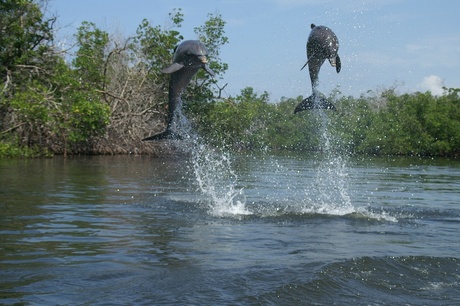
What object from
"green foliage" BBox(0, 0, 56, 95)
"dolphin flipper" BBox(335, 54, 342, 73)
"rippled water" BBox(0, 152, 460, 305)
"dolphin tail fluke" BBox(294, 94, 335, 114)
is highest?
"green foliage" BBox(0, 0, 56, 95)

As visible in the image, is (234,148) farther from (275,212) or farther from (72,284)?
(72,284)

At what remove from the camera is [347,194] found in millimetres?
15141

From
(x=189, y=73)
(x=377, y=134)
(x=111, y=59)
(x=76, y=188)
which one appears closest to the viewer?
(x=189, y=73)

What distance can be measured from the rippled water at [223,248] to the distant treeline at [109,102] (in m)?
4.86

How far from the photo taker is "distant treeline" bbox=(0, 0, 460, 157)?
26.7 metres

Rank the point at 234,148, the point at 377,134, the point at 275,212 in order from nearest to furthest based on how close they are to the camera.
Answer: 1. the point at 275,212
2. the point at 234,148
3. the point at 377,134

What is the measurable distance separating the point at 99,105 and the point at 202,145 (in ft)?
42.7

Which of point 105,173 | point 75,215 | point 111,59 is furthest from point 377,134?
point 75,215

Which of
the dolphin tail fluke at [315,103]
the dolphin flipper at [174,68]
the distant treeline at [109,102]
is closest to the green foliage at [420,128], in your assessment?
the distant treeline at [109,102]

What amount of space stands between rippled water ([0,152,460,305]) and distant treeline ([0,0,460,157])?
15.9 feet

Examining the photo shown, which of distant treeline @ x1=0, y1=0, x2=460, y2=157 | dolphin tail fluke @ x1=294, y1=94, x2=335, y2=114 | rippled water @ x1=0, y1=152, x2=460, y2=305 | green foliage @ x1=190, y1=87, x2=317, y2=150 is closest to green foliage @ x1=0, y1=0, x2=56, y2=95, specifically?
distant treeline @ x1=0, y1=0, x2=460, y2=157

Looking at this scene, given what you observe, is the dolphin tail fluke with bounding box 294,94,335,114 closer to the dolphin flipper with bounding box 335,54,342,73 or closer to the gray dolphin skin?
the dolphin flipper with bounding box 335,54,342,73

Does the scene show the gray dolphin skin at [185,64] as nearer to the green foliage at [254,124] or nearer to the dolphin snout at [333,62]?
the dolphin snout at [333,62]

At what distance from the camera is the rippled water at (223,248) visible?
5.86 metres
